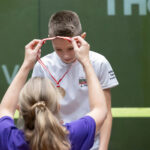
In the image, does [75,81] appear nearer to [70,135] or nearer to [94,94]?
[94,94]

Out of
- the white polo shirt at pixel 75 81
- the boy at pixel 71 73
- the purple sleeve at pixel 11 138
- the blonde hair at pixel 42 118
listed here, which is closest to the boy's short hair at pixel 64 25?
the boy at pixel 71 73

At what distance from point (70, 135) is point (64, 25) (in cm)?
93

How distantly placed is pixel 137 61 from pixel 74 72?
1.48 metres

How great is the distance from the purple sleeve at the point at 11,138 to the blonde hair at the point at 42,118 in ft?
0.11

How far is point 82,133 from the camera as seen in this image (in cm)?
173

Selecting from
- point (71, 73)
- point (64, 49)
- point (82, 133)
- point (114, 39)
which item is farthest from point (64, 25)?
point (114, 39)

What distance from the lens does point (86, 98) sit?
92.7 inches

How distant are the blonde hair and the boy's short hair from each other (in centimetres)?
75

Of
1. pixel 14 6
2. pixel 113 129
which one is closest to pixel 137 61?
pixel 113 129

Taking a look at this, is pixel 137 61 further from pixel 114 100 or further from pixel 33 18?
pixel 33 18

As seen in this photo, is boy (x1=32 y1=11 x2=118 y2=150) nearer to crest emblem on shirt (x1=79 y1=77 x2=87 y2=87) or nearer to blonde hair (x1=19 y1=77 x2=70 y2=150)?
crest emblem on shirt (x1=79 y1=77 x2=87 y2=87)

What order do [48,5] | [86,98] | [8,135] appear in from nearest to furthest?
[8,135] < [86,98] < [48,5]

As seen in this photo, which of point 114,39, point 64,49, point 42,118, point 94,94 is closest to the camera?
point 42,118

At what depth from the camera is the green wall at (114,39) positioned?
371 centimetres
